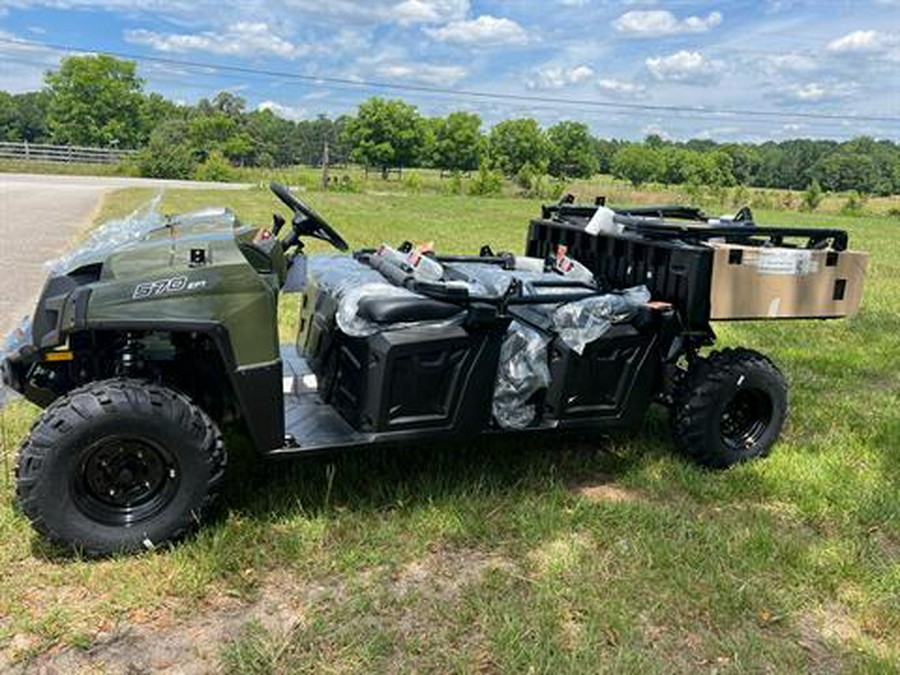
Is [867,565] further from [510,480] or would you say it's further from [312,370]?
[312,370]

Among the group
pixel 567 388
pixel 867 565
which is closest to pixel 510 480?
pixel 567 388

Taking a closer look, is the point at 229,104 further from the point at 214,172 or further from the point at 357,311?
the point at 357,311

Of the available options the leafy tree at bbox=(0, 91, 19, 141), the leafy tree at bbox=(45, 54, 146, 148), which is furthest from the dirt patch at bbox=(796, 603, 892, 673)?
the leafy tree at bbox=(0, 91, 19, 141)

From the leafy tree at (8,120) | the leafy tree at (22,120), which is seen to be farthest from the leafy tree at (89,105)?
the leafy tree at (8,120)

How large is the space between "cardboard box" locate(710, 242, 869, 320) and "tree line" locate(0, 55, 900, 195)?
52.5m

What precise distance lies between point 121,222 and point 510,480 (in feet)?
6.86

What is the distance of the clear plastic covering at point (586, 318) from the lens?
3.48 meters

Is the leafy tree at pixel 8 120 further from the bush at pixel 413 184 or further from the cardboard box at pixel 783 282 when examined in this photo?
the cardboard box at pixel 783 282

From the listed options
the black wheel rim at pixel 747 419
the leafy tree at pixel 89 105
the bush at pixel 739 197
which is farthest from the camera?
the leafy tree at pixel 89 105

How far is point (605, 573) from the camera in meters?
3.06

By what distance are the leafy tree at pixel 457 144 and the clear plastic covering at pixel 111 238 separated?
72806 millimetres

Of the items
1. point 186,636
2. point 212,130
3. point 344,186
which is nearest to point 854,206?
point 344,186

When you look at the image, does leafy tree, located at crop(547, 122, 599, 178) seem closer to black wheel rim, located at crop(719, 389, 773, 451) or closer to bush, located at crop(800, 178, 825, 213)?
bush, located at crop(800, 178, 825, 213)

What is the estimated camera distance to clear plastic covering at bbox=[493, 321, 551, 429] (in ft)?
11.4
